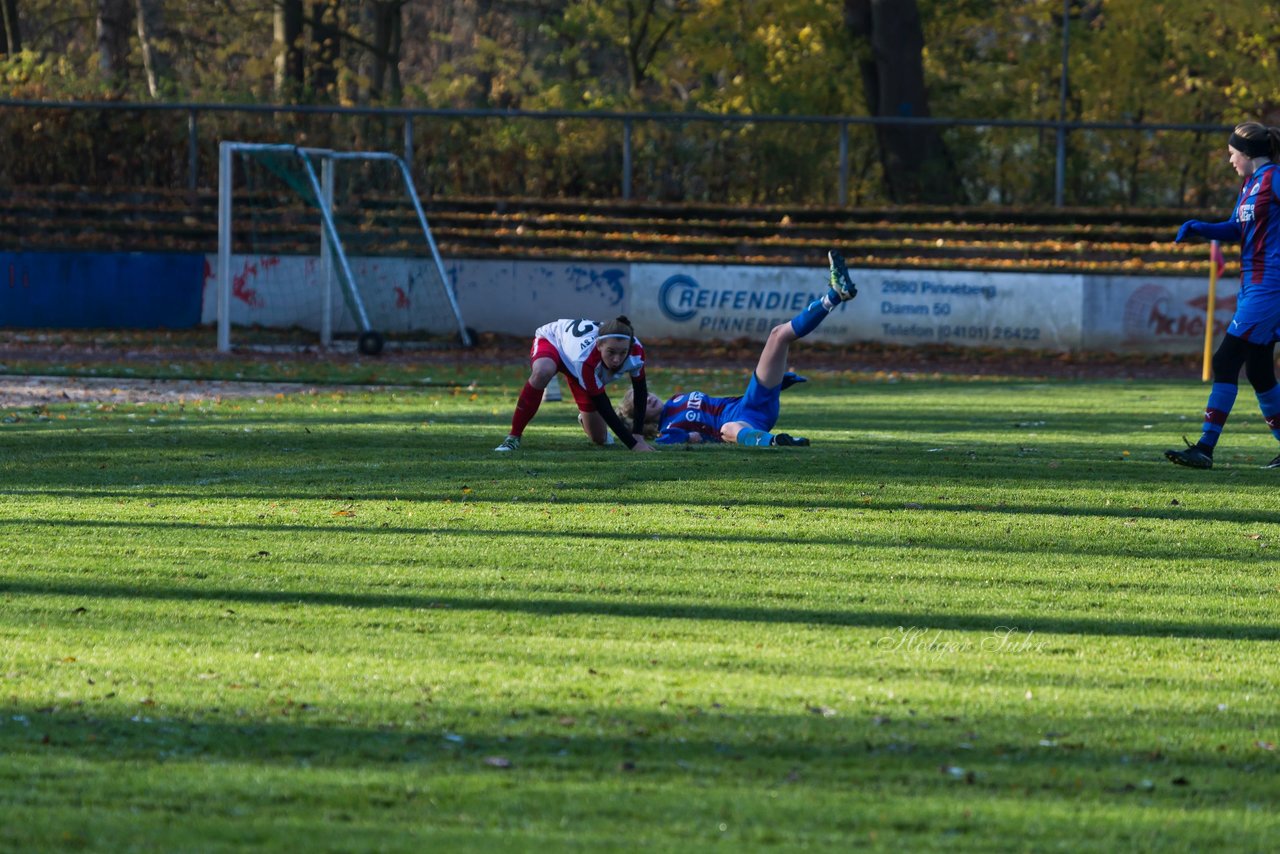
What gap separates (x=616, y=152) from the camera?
3009 centimetres

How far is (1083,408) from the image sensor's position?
18094mm

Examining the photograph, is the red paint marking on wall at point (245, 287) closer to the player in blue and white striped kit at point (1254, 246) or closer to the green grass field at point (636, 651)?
the green grass field at point (636, 651)

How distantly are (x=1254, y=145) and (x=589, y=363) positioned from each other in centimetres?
450

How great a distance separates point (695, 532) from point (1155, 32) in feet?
98.3

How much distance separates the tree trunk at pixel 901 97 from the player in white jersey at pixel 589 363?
18.7m

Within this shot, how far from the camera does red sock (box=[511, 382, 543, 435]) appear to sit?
40.5ft

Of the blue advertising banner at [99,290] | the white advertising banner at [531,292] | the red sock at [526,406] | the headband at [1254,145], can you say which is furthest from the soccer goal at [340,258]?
the headband at [1254,145]

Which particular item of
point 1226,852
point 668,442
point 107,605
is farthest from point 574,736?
point 668,442

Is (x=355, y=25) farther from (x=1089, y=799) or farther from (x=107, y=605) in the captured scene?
(x=1089, y=799)

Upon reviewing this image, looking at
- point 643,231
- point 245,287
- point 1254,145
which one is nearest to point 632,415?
point 1254,145

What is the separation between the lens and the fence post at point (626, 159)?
29.7 m

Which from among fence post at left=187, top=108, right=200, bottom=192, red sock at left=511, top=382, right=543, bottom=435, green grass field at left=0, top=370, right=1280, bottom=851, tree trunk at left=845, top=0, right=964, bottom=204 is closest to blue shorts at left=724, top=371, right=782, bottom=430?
green grass field at left=0, top=370, right=1280, bottom=851

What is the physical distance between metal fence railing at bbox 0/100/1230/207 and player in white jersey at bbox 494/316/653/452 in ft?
58.0

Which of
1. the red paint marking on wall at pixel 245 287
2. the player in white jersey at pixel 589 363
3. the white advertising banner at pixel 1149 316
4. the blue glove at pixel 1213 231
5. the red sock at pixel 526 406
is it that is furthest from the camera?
the red paint marking on wall at pixel 245 287
